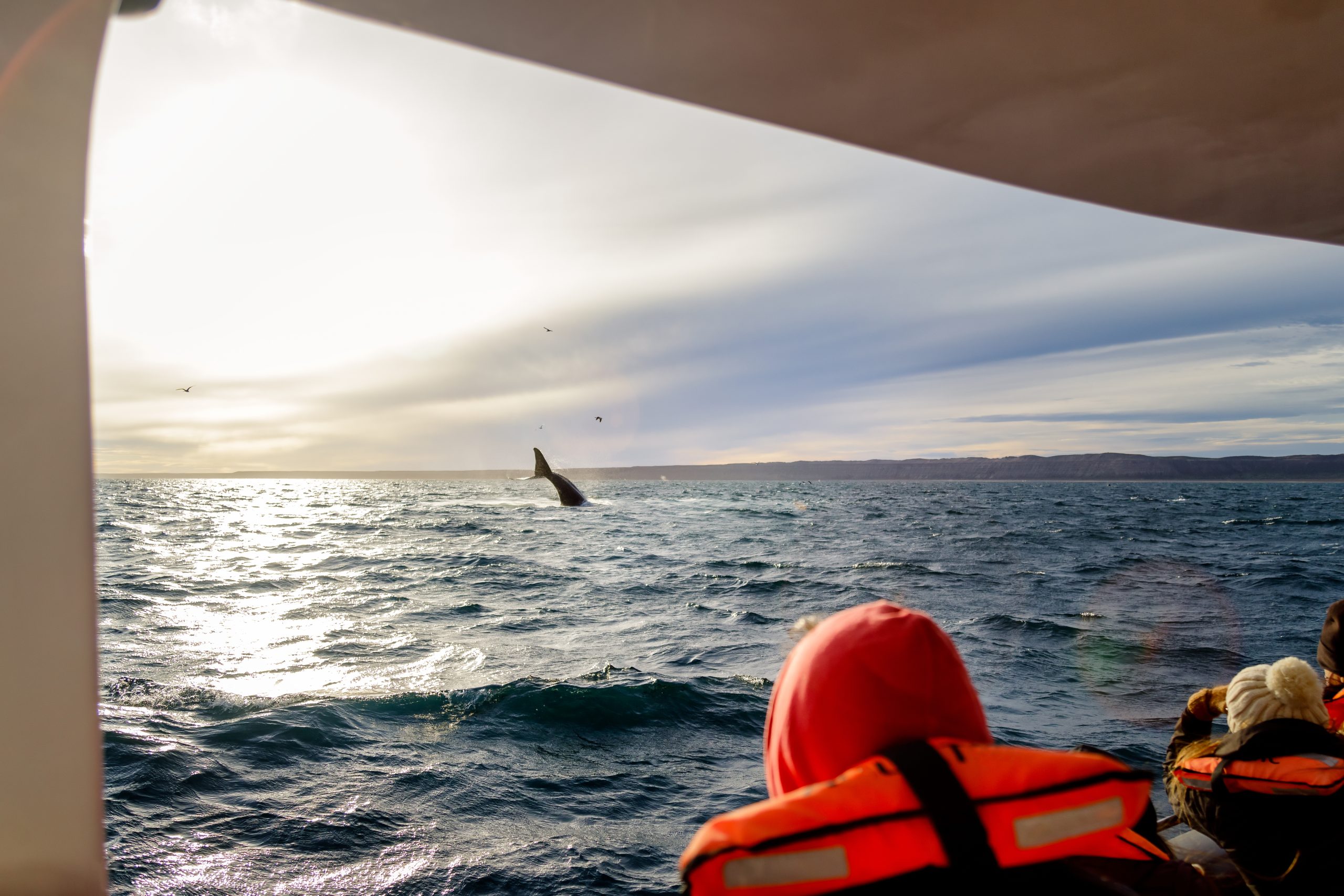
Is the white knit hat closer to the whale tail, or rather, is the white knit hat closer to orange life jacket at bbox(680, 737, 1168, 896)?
orange life jacket at bbox(680, 737, 1168, 896)

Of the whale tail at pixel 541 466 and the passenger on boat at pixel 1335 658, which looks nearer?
the passenger on boat at pixel 1335 658

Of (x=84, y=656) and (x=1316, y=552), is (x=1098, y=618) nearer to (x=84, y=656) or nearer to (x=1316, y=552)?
(x=84, y=656)

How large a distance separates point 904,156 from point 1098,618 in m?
16.1

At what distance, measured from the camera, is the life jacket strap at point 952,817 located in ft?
3.41

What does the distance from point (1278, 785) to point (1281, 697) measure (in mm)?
287

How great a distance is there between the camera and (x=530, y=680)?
30.6 feet

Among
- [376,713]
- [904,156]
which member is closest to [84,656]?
[904,156]

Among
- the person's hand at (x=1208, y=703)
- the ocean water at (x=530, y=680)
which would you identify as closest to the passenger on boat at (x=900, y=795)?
the person's hand at (x=1208, y=703)

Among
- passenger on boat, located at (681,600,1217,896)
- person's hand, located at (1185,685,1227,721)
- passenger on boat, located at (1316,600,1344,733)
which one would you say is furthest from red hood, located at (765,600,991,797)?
passenger on boat, located at (1316,600,1344,733)

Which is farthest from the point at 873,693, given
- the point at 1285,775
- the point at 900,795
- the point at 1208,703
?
the point at 1208,703

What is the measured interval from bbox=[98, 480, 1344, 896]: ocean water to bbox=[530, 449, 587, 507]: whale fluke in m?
24.7

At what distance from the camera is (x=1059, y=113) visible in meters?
2.47

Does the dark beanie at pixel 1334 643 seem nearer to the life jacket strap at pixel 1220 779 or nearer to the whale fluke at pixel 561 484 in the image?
the life jacket strap at pixel 1220 779

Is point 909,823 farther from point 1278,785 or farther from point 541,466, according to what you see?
point 541,466
